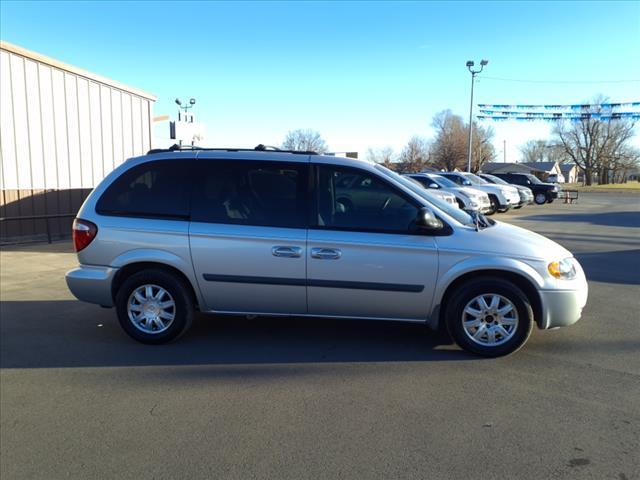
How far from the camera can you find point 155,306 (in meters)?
4.92

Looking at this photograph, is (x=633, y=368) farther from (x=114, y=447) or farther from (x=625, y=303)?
(x=114, y=447)

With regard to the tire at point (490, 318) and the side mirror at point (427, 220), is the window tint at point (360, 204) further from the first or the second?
the tire at point (490, 318)

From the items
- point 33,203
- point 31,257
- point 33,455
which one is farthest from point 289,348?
point 33,203

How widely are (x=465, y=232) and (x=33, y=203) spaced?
39.7ft

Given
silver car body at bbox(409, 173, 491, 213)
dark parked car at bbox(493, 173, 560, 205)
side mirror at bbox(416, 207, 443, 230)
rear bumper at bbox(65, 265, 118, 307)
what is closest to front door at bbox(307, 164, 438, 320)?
A: side mirror at bbox(416, 207, 443, 230)

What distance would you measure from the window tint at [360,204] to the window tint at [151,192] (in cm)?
138

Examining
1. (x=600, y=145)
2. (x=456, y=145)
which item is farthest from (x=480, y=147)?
(x=600, y=145)

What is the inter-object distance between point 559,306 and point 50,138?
13.5 metres

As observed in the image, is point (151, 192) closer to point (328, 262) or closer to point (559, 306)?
point (328, 262)

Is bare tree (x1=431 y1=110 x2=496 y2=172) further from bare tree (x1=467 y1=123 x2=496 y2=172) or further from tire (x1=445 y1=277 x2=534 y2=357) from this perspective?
tire (x1=445 y1=277 x2=534 y2=357)

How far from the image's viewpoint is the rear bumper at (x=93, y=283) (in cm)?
493

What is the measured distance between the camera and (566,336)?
5.12m

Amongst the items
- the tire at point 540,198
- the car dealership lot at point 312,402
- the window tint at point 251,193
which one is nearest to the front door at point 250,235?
the window tint at point 251,193

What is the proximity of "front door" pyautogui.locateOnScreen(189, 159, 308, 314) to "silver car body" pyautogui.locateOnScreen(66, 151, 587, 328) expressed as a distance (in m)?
0.01
